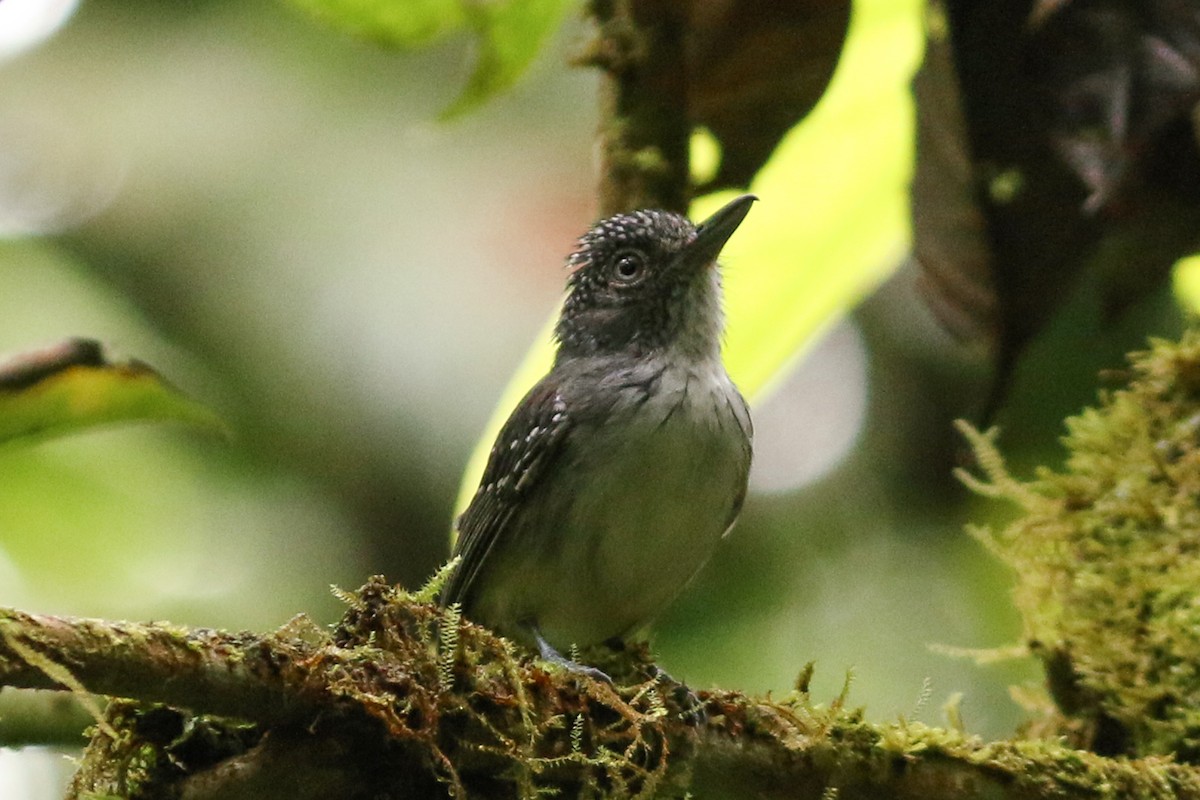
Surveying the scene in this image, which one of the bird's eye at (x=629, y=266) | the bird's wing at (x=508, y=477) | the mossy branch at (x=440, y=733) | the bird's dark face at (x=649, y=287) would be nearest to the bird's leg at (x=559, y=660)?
the mossy branch at (x=440, y=733)

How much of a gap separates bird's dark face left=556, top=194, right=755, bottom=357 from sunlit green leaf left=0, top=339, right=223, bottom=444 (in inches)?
66.0

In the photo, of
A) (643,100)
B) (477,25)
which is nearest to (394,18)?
(477,25)

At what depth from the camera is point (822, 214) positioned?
407 centimetres

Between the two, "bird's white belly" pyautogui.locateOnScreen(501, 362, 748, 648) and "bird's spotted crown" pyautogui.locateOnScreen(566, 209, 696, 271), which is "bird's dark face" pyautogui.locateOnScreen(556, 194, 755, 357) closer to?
"bird's spotted crown" pyautogui.locateOnScreen(566, 209, 696, 271)

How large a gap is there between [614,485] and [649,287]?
0.92 meters

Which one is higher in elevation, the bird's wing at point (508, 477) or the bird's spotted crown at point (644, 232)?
the bird's spotted crown at point (644, 232)

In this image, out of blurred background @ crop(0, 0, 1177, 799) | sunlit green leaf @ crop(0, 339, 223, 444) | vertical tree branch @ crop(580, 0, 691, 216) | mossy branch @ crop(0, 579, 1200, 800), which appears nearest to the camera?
mossy branch @ crop(0, 579, 1200, 800)

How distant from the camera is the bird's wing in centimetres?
384

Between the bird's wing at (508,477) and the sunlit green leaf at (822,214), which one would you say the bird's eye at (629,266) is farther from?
the bird's wing at (508,477)

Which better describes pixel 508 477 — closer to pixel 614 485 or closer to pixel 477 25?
pixel 614 485

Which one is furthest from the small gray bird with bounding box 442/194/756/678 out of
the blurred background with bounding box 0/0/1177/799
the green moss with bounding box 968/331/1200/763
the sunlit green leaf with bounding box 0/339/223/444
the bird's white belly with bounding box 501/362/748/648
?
the blurred background with bounding box 0/0/1177/799

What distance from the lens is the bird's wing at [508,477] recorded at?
12.6ft

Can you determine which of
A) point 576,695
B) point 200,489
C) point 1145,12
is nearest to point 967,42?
point 1145,12

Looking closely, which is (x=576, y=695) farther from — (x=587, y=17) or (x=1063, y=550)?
(x=587, y=17)
